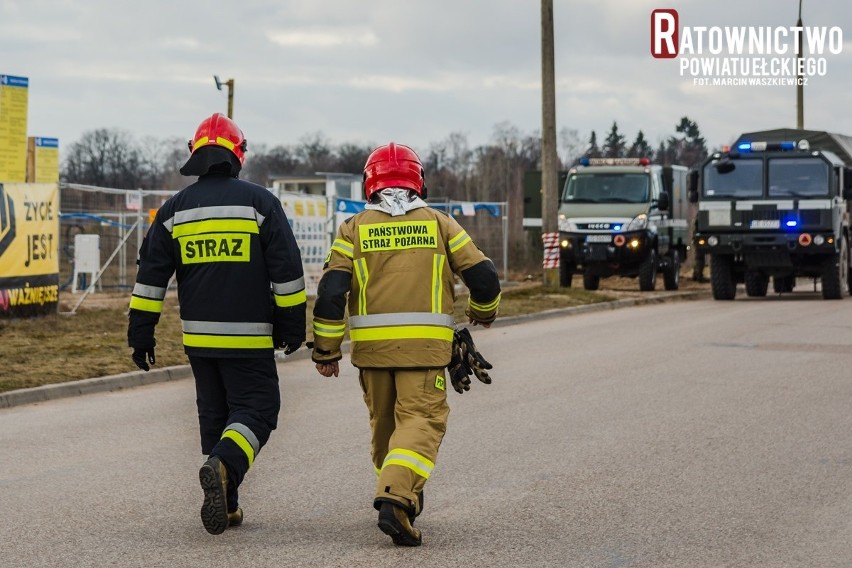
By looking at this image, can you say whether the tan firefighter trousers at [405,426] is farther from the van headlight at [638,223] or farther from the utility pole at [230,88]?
the utility pole at [230,88]

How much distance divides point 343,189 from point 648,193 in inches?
1618

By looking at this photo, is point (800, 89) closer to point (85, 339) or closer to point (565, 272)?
point (565, 272)

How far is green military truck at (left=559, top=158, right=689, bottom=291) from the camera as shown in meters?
27.0

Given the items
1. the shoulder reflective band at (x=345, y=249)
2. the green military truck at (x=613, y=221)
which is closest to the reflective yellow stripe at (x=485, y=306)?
the shoulder reflective band at (x=345, y=249)

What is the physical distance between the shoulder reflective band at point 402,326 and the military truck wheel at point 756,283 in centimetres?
2177

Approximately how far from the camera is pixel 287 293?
6160mm

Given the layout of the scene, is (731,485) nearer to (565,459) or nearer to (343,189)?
(565,459)

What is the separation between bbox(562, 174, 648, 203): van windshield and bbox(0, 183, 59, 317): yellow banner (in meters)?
12.3

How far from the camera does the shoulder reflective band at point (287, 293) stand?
20.2ft

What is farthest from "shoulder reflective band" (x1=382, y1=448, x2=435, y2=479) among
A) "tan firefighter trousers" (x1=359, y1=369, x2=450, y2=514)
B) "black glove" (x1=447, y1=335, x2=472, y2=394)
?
"black glove" (x1=447, y1=335, x2=472, y2=394)

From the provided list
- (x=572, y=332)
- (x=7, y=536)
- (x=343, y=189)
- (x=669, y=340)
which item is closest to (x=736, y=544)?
(x=7, y=536)

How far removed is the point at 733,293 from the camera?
26.5 meters

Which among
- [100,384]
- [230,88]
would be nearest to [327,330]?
[100,384]

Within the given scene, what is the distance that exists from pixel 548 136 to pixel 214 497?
21600 mm
